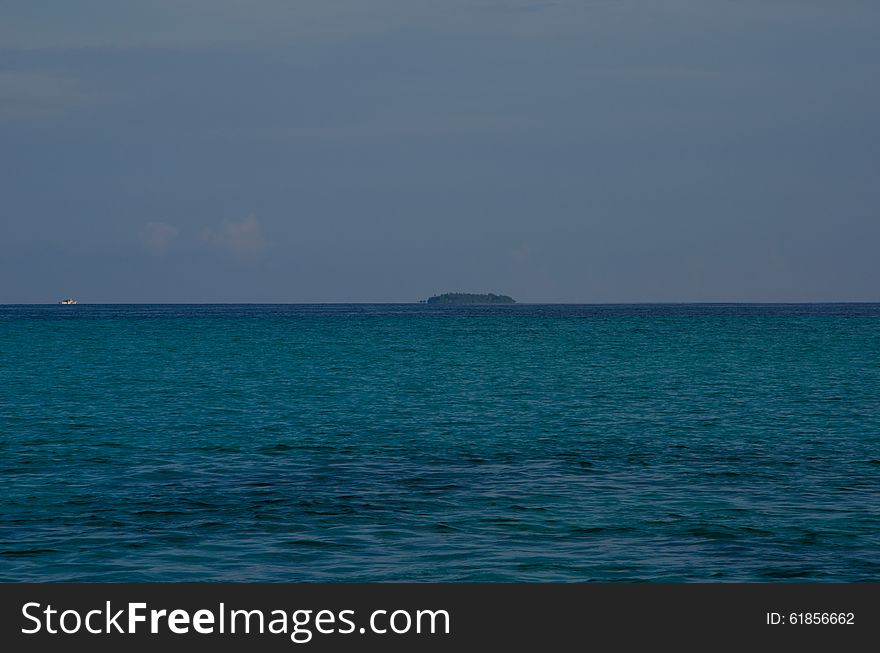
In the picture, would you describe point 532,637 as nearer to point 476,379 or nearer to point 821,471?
point 821,471

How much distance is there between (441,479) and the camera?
2697 cm

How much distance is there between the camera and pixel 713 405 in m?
48.3

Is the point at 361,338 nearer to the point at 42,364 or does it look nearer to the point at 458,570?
the point at 42,364

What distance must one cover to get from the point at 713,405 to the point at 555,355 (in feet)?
150

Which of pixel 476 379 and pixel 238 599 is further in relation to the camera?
pixel 476 379

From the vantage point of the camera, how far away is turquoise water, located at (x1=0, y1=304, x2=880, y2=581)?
18.5m

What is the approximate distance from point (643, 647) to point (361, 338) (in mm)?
123520

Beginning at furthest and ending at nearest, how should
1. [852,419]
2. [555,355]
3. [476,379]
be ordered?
[555,355] < [476,379] < [852,419]

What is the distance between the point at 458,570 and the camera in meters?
17.9

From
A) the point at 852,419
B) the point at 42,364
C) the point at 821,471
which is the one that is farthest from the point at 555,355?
the point at 821,471

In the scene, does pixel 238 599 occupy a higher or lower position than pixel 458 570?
higher

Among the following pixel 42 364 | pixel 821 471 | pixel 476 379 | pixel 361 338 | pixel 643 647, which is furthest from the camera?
pixel 361 338

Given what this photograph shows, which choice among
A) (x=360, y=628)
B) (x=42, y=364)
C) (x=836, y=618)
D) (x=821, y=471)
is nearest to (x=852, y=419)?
(x=821, y=471)

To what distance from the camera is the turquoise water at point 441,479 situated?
1853 cm
